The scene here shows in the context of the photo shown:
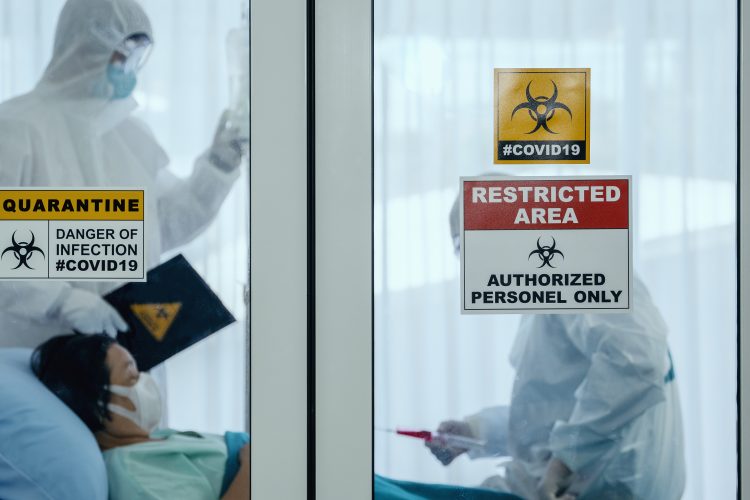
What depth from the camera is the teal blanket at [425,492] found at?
1.31m

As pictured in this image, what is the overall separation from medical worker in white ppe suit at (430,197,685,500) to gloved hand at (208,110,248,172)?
17.0 inches

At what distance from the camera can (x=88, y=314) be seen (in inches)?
50.9

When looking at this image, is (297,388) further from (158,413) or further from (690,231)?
(690,231)

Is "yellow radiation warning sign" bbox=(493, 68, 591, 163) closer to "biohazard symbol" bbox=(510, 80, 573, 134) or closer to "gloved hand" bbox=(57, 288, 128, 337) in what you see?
"biohazard symbol" bbox=(510, 80, 573, 134)

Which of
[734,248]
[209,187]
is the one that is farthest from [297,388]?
[734,248]

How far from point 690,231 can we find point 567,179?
0.86ft

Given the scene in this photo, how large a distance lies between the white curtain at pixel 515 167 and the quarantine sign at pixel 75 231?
0.48m

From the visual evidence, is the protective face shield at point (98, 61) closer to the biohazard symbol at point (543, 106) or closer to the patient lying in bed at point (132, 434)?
the patient lying in bed at point (132, 434)

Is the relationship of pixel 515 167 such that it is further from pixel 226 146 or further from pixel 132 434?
pixel 132 434

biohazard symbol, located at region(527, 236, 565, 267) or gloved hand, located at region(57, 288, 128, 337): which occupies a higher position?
biohazard symbol, located at region(527, 236, 565, 267)

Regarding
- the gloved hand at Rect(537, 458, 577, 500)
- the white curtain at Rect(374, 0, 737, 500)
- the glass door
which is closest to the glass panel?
the glass door

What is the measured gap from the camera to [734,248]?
1307 millimetres

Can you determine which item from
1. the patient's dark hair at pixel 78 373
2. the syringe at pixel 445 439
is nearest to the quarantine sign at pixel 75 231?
the patient's dark hair at pixel 78 373

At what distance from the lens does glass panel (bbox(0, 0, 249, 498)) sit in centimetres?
129
